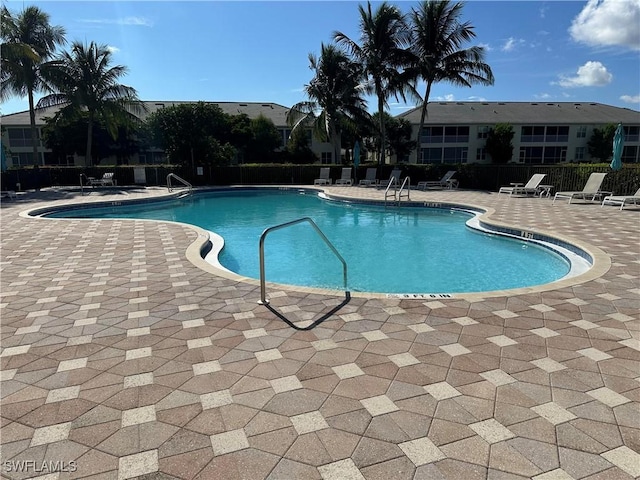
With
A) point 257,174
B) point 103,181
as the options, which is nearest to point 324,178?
point 257,174

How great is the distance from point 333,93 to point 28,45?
1675cm

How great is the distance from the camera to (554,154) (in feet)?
142

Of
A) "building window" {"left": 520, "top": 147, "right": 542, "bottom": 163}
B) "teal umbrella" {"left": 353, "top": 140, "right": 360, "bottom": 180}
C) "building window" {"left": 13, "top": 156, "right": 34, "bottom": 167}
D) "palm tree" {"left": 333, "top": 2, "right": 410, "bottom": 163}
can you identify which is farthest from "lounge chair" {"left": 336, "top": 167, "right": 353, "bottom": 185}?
"building window" {"left": 13, "top": 156, "right": 34, "bottom": 167}

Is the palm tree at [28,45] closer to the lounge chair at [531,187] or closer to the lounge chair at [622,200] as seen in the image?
the lounge chair at [531,187]

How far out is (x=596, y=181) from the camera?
14.7m

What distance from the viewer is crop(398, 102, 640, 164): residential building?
42.1m

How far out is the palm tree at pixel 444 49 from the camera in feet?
78.2

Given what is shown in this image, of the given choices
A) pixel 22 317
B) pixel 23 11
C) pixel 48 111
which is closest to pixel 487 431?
pixel 22 317

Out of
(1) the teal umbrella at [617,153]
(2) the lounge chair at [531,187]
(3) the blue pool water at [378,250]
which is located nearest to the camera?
(3) the blue pool water at [378,250]

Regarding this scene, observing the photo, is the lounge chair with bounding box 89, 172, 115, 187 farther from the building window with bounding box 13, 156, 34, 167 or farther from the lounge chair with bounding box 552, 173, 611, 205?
the lounge chair with bounding box 552, 173, 611, 205

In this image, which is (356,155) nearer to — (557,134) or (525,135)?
(525,135)

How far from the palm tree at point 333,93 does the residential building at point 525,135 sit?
16.8m

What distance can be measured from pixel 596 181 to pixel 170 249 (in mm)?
14914

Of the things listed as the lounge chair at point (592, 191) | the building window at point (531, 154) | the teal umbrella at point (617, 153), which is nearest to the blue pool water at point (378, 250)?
the lounge chair at point (592, 191)
